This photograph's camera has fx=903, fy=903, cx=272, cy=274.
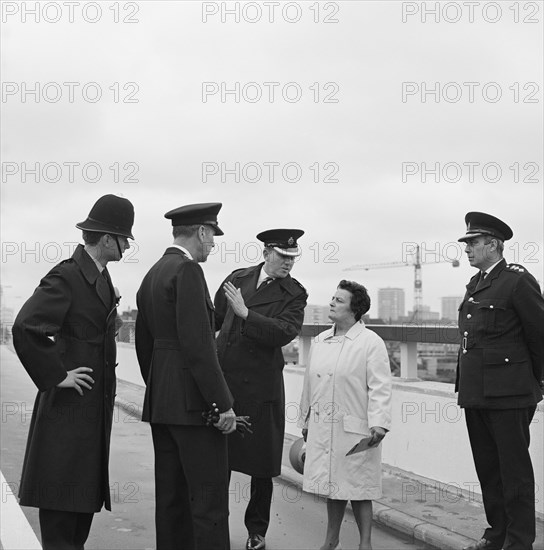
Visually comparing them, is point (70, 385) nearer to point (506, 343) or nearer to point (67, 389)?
point (67, 389)

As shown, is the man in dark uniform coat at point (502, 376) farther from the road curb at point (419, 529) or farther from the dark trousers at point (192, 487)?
the dark trousers at point (192, 487)

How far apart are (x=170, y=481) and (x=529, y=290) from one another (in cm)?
254

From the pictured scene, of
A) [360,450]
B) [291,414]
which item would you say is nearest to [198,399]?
[360,450]

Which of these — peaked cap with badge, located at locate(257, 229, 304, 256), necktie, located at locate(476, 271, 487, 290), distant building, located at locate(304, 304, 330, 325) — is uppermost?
peaked cap with badge, located at locate(257, 229, 304, 256)

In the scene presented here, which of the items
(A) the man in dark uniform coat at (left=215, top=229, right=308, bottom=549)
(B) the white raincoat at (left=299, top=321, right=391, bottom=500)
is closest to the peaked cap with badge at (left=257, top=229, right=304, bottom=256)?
(A) the man in dark uniform coat at (left=215, top=229, right=308, bottom=549)

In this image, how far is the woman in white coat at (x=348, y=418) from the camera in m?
5.86

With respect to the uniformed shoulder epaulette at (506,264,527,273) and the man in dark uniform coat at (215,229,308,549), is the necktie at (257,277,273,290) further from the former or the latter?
the uniformed shoulder epaulette at (506,264,527,273)

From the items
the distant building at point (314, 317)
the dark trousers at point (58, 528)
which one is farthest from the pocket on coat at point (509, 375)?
the distant building at point (314, 317)

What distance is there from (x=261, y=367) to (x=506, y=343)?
168cm

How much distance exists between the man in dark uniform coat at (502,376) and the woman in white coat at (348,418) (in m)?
0.61

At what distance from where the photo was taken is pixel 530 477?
19.0ft

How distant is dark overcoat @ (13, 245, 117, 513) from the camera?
4.68 m

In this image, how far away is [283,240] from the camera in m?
6.32

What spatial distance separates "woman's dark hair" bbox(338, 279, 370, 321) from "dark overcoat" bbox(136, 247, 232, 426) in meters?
1.37
